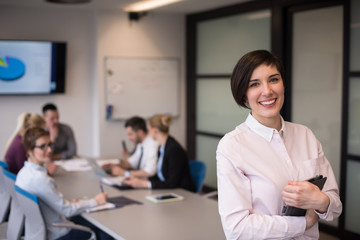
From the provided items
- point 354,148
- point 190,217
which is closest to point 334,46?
point 354,148

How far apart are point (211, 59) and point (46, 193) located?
4113 millimetres

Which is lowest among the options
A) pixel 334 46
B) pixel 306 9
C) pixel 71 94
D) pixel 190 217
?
pixel 190 217

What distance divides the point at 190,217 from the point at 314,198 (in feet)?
5.15

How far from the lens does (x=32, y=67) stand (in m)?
6.42

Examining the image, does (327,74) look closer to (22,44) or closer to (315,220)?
(315,220)

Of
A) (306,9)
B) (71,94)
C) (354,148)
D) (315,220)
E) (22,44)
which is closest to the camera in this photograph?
(315,220)

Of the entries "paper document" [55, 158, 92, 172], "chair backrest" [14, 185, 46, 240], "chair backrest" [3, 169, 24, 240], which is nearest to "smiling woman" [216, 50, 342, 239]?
"chair backrest" [14, 185, 46, 240]

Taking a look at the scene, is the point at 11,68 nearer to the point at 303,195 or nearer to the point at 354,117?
the point at 354,117

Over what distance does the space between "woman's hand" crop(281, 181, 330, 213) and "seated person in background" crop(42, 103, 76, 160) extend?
427 cm

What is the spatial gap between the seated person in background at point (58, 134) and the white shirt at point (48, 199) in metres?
2.29

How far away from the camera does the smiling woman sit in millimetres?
1706

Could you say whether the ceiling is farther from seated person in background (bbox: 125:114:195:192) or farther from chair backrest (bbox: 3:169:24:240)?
chair backrest (bbox: 3:169:24:240)

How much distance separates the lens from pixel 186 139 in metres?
7.44

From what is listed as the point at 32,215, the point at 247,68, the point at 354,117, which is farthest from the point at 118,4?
the point at 247,68
